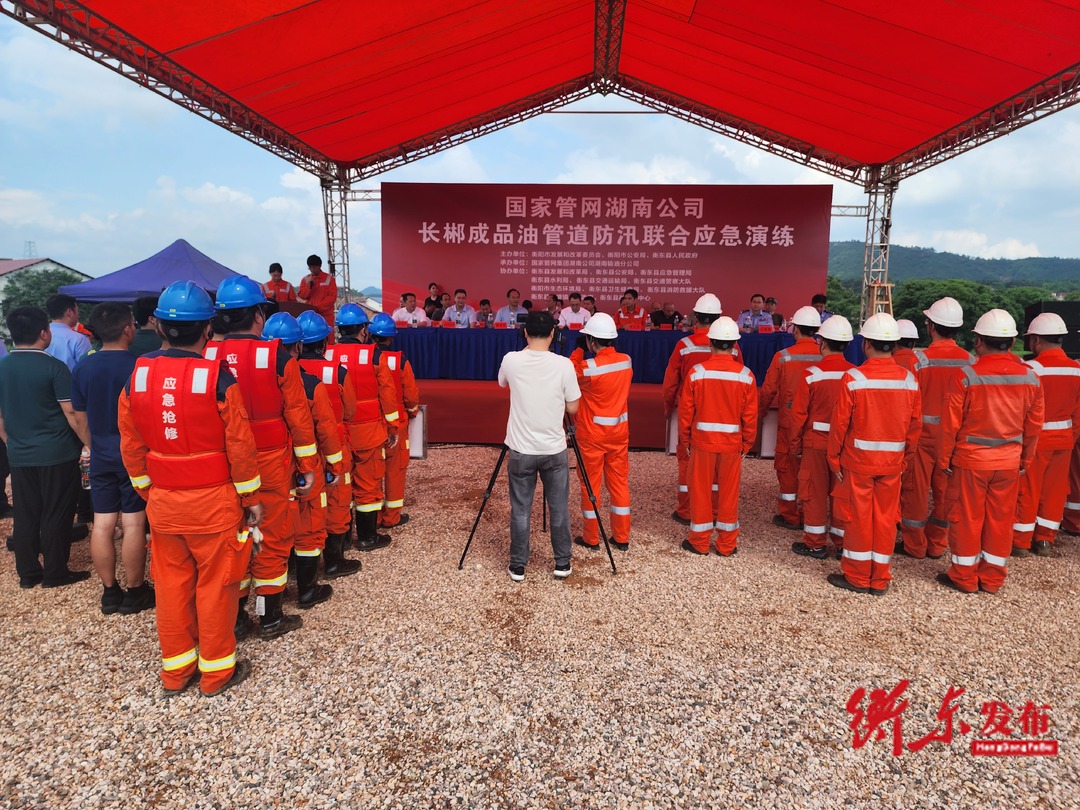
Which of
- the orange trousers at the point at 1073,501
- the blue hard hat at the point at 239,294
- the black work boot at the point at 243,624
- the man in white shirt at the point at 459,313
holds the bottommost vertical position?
the black work boot at the point at 243,624

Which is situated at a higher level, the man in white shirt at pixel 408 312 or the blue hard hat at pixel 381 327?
the man in white shirt at pixel 408 312

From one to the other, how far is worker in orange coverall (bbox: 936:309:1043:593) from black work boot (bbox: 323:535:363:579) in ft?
13.2

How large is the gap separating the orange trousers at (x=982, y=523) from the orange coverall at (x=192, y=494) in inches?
163

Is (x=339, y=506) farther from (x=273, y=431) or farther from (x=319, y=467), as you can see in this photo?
(x=273, y=431)

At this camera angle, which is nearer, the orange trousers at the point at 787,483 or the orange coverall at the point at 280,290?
the orange trousers at the point at 787,483

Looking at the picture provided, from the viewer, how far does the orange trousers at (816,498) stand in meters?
4.05

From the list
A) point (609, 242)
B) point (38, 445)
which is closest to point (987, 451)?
point (38, 445)

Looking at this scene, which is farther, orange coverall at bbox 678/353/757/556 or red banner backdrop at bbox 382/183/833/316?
red banner backdrop at bbox 382/183/833/316

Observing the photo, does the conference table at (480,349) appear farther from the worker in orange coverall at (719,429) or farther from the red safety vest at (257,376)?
the red safety vest at (257,376)

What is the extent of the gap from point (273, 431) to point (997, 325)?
4440 mm

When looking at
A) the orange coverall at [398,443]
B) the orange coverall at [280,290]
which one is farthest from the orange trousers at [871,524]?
the orange coverall at [280,290]

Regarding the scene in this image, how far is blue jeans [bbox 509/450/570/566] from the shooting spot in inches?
135

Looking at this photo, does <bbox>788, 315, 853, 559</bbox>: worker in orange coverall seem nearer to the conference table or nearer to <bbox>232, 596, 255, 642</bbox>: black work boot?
the conference table

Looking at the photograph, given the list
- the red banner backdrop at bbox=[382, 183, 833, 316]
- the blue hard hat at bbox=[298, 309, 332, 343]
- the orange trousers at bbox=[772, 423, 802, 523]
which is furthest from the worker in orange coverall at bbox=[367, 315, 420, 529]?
the red banner backdrop at bbox=[382, 183, 833, 316]
